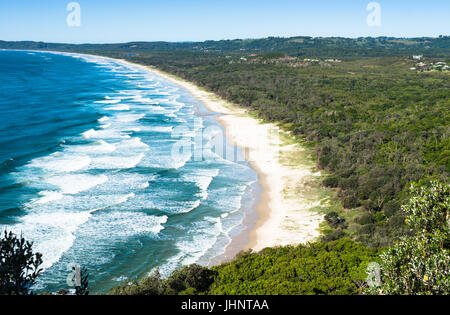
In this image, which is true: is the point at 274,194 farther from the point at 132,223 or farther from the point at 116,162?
the point at 116,162

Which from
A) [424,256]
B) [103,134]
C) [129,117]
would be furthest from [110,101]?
[424,256]

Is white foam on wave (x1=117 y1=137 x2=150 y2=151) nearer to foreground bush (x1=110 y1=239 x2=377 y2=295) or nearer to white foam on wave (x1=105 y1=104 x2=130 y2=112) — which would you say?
white foam on wave (x1=105 y1=104 x2=130 y2=112)

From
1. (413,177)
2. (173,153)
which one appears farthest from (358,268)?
(173,153)

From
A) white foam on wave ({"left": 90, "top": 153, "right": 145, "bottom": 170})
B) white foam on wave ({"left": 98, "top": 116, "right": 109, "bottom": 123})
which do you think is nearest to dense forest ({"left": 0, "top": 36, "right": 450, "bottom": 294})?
white foam on wave ({"left": 90, "top": 153, "right": 145, "bottom": 170})

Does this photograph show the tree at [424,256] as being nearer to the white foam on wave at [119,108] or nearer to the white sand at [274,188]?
the white sand at [274,188]

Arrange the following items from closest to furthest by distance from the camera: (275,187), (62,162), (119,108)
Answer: (275,187) → (62,162) → (119,108)

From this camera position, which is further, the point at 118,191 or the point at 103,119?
the point at 103,119

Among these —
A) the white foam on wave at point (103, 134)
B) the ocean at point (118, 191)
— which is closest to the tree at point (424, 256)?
the ocean at point (118, 191)
